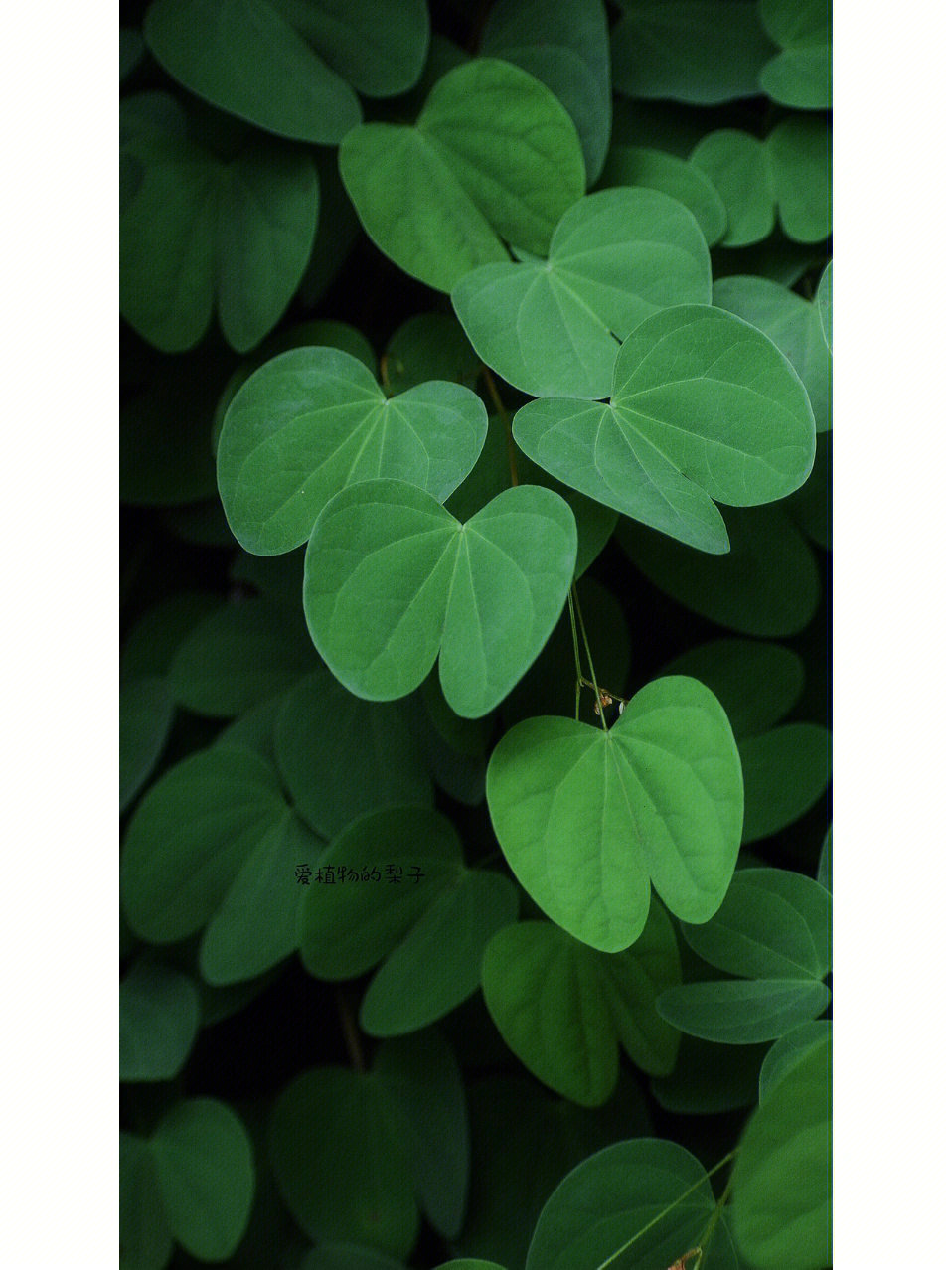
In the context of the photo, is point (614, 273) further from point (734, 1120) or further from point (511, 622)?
point (734, 1120)

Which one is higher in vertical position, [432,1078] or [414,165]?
[414,165]

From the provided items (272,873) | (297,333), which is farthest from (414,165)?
(272,873)

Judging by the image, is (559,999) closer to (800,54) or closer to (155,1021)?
(155,1021)

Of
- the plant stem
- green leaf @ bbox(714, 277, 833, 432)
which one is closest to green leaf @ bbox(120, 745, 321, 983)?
the plant stem

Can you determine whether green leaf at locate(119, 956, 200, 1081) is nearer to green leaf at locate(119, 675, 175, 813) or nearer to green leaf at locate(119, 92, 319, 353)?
green leaf at locate(119, 675, 175, 813)

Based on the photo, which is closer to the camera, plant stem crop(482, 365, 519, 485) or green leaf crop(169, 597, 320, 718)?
plant stem crop(482, 365, 519, 485)

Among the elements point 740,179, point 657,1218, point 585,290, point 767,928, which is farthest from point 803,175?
point 657,1218
